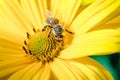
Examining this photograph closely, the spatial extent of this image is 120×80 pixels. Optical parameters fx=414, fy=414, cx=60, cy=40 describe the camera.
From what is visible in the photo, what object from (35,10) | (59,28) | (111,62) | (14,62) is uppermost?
(35,10)

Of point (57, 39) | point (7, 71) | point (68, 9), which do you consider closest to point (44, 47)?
point (57, 39)

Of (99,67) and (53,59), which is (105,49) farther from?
(53,59)

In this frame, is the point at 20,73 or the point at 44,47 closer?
the point at 20,73

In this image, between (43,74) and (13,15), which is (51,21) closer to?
(13,15)


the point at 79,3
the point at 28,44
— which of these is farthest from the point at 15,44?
the point at 79,3

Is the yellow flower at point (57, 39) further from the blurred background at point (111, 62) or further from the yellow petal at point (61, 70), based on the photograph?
the blurred background at point (111, 62)

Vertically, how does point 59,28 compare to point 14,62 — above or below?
above
